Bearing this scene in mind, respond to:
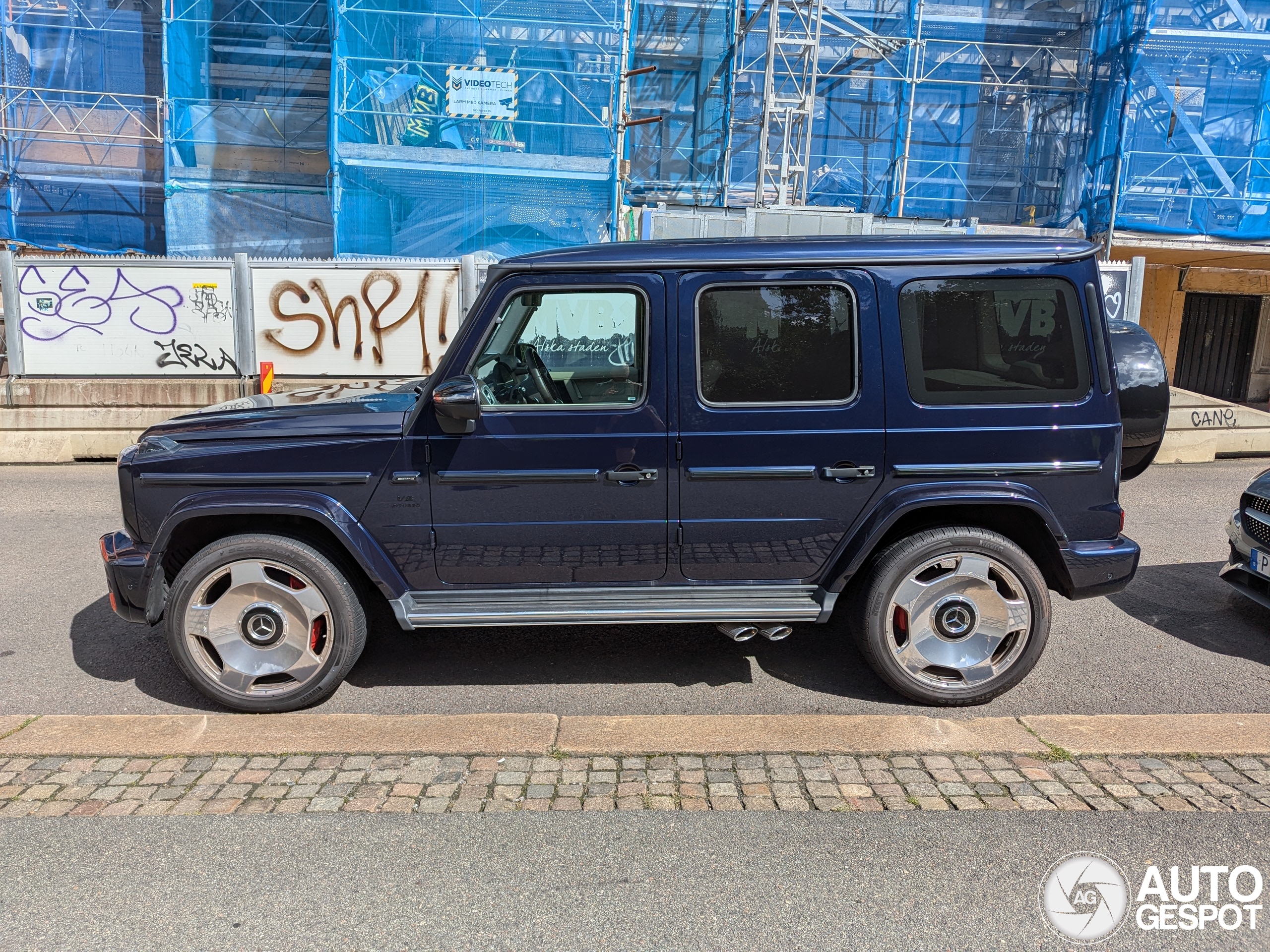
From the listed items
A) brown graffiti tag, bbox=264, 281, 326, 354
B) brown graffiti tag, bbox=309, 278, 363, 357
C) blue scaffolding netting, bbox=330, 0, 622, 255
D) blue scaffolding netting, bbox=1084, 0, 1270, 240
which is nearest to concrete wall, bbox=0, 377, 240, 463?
brown graffiti tag, bbox=264, 281, 326, 354

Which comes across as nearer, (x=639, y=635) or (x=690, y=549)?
(x=690, y=549)

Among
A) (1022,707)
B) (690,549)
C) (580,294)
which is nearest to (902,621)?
(1022,707)

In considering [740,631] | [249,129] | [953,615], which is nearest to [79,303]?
[249,129]

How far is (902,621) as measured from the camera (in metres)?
4.07

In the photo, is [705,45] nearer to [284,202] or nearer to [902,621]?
[284,202]

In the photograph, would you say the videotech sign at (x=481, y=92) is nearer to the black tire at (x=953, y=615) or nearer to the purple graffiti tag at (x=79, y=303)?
the purple graffiti tag at (x=79, y=303)

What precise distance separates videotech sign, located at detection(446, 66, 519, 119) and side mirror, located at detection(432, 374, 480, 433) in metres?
13.9

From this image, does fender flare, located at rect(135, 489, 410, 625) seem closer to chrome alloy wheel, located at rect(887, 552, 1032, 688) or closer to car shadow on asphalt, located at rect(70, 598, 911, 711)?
car shadow on asphalt, located at rect(70, 598, 911, 711)

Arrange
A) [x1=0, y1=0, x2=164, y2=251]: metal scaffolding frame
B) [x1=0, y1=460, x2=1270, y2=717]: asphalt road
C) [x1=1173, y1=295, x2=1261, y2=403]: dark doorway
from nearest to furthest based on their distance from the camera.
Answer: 1. [x1=0, y1=460, x2=1270, y2=717]: asphalt road
2. [x1=0, y1=0, x2=164, y2=251]: metal scaffolding frame
3. [x1=1173, y1=295, x2=1261, y2=403]: dark doorway

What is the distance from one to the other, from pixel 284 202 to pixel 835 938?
1713 cm

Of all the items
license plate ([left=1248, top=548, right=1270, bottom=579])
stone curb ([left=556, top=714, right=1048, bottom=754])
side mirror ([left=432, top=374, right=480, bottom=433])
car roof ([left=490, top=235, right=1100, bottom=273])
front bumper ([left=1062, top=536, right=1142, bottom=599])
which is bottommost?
stone curb ([left=556, top=714, right=1048, bottom=754])

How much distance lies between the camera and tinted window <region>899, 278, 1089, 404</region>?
3.92 metres

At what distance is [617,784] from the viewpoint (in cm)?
344

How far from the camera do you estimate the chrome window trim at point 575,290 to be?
12.9 feet
